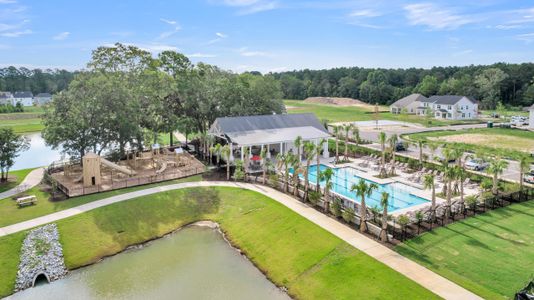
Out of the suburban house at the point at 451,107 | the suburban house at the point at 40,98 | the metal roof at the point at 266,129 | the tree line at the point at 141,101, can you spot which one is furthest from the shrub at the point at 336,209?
the suburban house at the point at 40,98

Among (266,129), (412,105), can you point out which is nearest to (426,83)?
(412,105)

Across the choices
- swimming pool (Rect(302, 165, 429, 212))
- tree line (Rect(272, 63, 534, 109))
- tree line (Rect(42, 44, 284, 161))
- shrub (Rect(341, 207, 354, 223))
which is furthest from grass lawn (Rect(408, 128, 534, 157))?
tree line (Rect(272, 63, 534, 109))

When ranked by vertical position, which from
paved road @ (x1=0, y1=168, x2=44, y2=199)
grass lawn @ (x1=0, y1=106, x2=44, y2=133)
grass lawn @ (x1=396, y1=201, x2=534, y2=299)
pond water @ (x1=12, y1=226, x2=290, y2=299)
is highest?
grass lawn @ (x1=0, y1=106, x2=44, y2=133)

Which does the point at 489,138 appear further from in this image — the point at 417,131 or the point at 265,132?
the point at 265,132

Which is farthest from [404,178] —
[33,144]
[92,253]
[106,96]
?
[33,144]

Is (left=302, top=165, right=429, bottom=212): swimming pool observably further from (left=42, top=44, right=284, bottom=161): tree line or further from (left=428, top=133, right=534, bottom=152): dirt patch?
(left=428, top=133, right=534, bottom=152): dirt patch

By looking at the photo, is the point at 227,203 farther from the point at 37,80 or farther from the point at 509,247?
the point at 37,80

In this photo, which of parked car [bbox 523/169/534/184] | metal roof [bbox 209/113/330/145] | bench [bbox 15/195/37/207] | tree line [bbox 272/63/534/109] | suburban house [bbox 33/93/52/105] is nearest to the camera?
bench [bbox 15/195/37/207]
